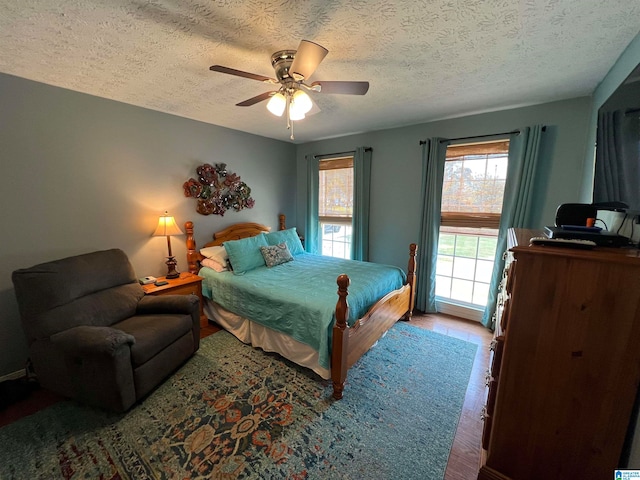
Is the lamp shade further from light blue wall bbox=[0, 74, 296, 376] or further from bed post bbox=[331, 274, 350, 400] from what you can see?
bed post bbox=[331, 274, 350, 400]

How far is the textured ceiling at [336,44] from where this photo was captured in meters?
1.24

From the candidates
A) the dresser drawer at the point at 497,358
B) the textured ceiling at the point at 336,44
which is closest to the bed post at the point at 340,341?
the dresser drawer at the point at 497,358

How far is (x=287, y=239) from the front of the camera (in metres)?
3.71

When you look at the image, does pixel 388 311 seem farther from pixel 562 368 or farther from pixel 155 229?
pixel 155 229

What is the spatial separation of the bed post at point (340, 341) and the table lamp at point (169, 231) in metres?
2.02

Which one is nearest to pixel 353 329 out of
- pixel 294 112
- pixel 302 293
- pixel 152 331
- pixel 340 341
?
pixel 340 341

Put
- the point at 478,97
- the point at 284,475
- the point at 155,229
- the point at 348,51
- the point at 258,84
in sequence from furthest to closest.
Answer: the point at 155,229, the point at 478,97, the point at 258,84, the point at 348,51, the point at 284,475

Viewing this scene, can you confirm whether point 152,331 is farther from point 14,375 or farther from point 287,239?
point 287,239

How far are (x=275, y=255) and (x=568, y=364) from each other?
9.02ft

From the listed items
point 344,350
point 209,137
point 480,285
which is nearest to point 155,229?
point 209,137

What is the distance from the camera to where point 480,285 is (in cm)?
310

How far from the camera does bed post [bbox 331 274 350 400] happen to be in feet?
6.13

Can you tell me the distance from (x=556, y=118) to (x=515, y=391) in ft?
8.78

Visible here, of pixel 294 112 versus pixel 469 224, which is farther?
pixel 469 224
